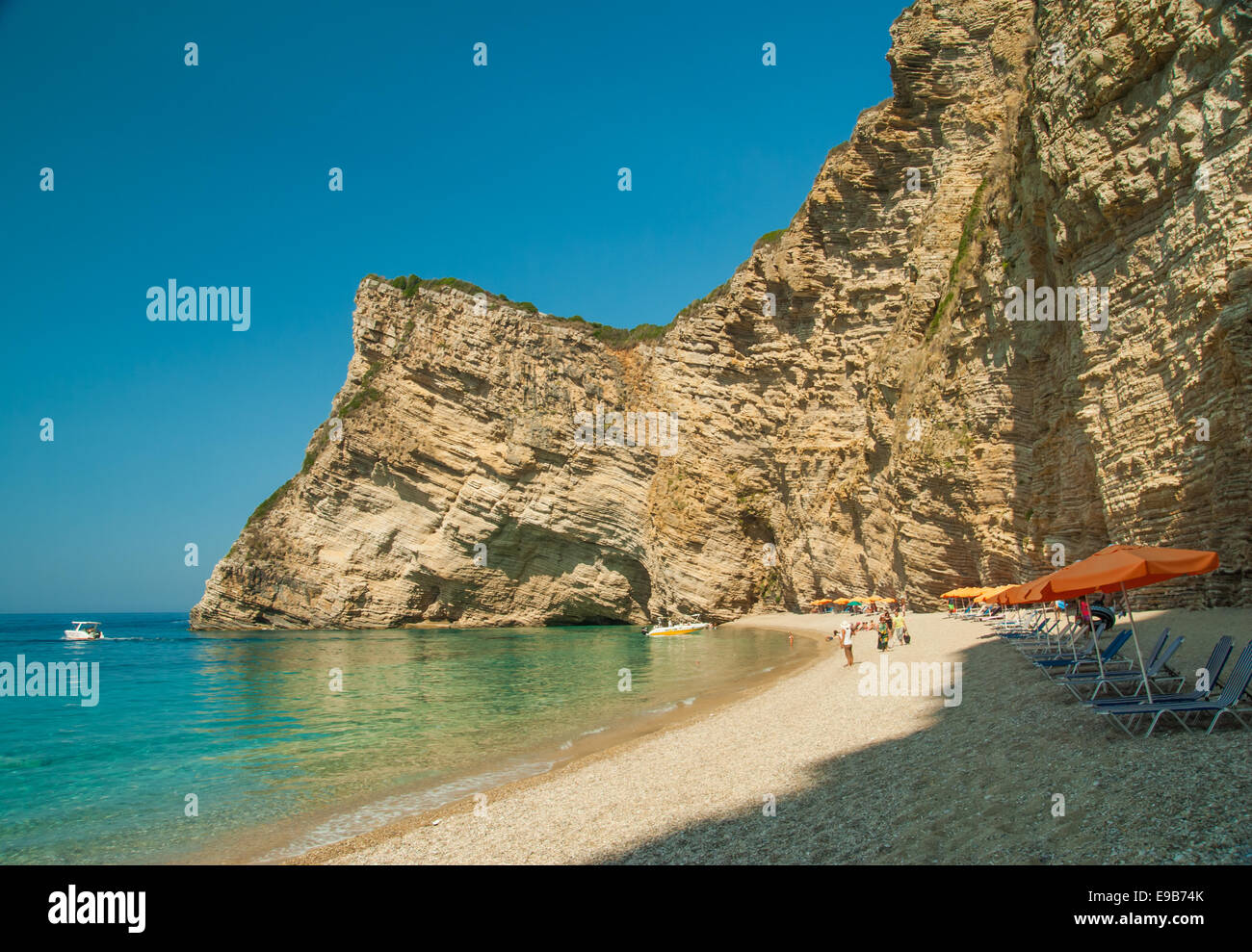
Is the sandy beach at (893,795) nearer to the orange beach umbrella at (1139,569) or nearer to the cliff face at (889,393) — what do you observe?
the orange beach umbrella at (1139,569)

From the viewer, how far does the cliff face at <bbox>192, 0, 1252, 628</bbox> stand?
1561 cm

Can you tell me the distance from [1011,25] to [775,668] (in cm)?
3370

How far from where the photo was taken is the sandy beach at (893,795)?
5266 millimetres

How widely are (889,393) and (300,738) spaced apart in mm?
31543

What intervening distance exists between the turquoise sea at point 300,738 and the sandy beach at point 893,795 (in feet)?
6.88

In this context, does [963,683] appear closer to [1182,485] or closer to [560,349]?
[1182,485]

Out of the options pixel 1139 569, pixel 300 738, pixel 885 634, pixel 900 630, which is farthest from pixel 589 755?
pixel 900 630

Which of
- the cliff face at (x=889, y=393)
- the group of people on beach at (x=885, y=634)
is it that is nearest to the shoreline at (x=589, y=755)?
the group of people on beach at (x=885, y=634)

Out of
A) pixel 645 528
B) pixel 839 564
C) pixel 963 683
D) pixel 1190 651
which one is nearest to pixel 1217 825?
pixel 1190 651

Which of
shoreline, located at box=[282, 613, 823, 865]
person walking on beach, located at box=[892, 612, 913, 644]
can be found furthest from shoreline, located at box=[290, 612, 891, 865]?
person walking on beach, located at box=[892, 612, 913, 644]

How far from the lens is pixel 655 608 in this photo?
5506 cm

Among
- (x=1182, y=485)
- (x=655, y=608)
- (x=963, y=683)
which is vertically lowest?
(x=655, y=608)

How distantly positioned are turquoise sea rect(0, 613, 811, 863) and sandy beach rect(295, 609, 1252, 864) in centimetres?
210
